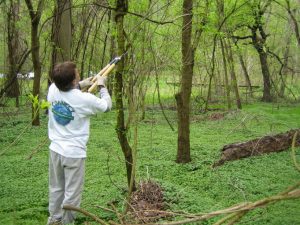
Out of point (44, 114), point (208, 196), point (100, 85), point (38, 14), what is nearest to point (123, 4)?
point (100, 85)

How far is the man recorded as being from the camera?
14.3 feet

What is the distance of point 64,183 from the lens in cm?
471

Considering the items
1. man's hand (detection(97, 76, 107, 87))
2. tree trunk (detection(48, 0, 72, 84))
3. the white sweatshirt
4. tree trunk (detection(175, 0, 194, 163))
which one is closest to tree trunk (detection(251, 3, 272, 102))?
tree trunk (detection(48, 0, 72, 84))

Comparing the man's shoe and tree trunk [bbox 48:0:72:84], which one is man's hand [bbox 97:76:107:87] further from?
tree trunk [bbox 48:0:72:84]

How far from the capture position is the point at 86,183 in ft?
20.6

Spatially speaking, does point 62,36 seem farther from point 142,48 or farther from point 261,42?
point 261,42

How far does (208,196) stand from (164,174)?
110 centimetres

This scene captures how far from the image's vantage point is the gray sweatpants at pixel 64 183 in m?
4.47

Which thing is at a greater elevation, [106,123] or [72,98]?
[72,98]

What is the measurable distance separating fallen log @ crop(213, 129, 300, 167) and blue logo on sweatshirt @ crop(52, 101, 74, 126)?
3.18m

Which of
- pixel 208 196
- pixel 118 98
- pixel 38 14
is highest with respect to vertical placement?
pixel 38 14

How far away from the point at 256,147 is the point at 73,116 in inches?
167

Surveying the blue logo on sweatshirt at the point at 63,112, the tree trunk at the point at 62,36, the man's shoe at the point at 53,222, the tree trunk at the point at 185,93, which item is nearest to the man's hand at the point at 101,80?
the blue logo on sweatshirt at the point at 63,112

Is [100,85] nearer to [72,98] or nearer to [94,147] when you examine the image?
[72,98]
